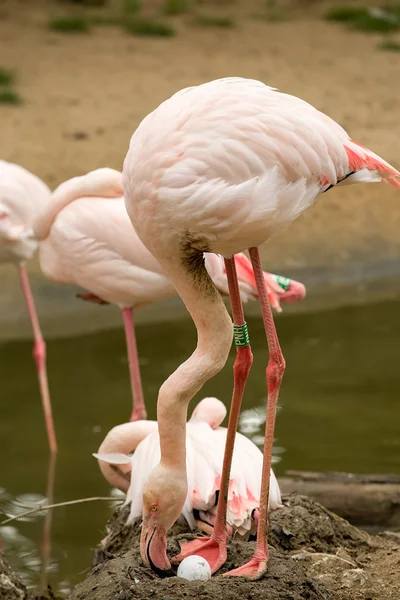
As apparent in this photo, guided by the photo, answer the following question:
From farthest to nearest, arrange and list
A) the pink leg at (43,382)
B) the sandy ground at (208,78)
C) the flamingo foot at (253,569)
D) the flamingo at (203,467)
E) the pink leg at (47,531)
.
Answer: the sandy ground at (208,78) → the pink leg at (43,382) → the pink leg at (47,531) → the flamingo at (203,467) → the flamingo foot at (253,569)

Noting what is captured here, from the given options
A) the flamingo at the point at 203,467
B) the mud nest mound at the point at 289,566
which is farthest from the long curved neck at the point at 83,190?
the mud nest mound at the point at 289,566

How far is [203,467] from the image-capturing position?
4.15 metres

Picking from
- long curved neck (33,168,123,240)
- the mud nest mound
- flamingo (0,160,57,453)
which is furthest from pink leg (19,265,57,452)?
the mud nest mound

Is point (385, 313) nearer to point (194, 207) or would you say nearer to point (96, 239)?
point (96, 239)

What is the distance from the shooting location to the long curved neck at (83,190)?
5.46 m

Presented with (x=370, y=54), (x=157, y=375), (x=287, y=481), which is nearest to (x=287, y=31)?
(x=370, y=54)

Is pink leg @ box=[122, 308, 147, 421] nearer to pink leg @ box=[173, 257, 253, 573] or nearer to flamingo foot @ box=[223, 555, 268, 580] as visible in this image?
pink leg @ box=[173, 257, 253, 573]

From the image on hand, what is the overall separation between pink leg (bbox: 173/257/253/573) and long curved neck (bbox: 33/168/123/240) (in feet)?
5.92

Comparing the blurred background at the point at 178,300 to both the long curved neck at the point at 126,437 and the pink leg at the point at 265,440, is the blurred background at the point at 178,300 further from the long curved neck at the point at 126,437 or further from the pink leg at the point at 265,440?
the pink leg at the point at 265,440

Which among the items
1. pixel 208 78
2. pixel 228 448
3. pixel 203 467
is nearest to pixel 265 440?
pixel 228 448

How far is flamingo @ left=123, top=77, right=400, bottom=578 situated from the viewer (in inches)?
132

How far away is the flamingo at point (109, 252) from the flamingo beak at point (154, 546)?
6.33ft

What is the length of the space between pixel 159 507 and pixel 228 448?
0.38 m

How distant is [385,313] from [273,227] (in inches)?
189
